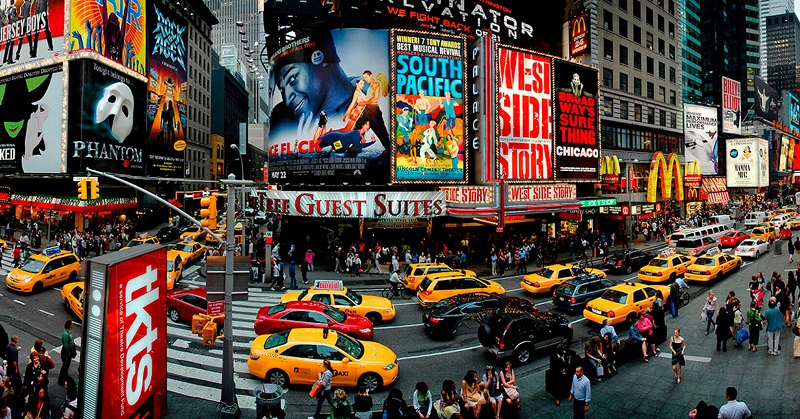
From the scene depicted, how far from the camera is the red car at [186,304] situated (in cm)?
1869

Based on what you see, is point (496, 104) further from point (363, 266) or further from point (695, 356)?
point (695, 356)

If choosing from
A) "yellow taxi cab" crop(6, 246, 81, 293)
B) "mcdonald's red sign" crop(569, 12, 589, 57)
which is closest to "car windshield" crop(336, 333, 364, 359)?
"yellow taxi cab" crop(6, 246, 81, 293)

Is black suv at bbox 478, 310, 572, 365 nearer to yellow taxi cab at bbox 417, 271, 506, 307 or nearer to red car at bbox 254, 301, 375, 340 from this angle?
red car at bbox 254, 301, 375, 340

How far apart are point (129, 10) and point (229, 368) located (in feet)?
169

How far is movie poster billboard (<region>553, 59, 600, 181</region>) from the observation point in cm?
4059

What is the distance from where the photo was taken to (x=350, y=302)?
1920 centimetres

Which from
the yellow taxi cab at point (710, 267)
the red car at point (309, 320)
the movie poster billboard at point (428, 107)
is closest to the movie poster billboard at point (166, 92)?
the movie poster billboard at point (428, 107)

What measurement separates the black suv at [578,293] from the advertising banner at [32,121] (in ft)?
149

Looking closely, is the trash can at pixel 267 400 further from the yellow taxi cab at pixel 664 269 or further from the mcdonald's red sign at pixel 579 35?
the mcdonald's red sign at pixel 579 35

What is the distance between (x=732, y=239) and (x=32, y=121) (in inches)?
2480

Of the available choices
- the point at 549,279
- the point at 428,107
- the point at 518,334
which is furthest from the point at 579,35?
the point at 518,334

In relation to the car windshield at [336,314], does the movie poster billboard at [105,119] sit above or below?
above

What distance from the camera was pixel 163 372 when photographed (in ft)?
36.8

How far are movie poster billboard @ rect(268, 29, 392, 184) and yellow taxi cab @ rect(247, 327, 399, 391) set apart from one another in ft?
72.6
